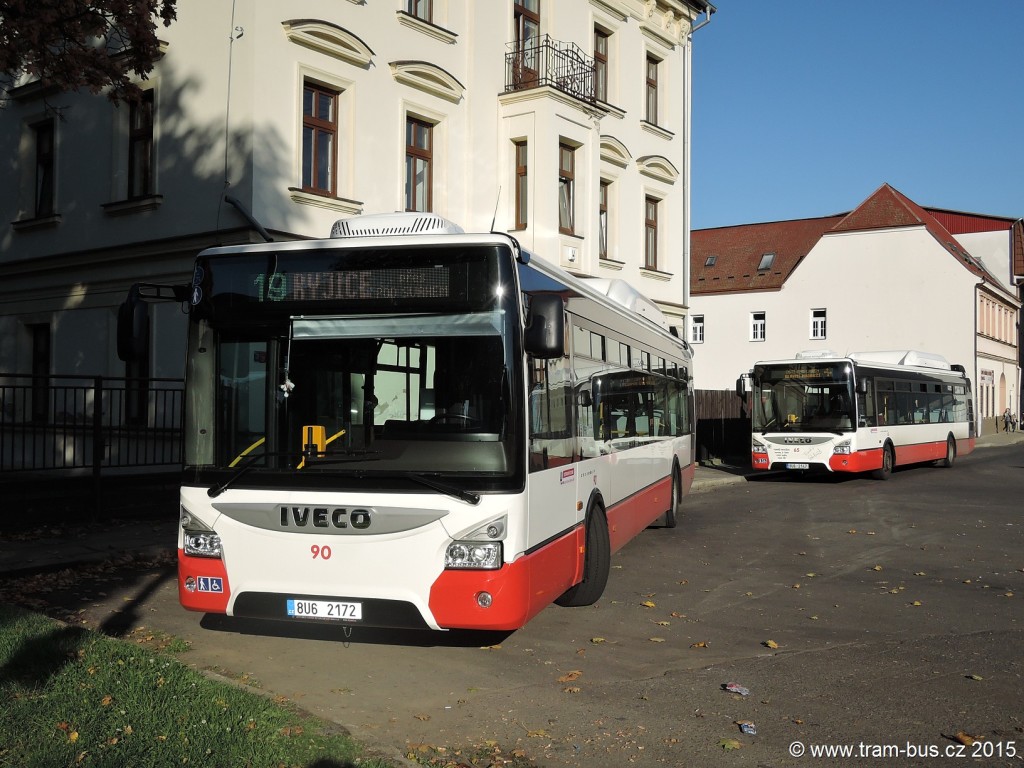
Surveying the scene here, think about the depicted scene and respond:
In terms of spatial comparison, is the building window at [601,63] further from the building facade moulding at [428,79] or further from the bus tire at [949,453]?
the bus tire at [949,453]

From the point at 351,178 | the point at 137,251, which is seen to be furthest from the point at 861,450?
the point at 137,251

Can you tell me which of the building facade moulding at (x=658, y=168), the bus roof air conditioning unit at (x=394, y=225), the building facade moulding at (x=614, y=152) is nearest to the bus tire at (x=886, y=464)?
the building facade moulding at (x=658, y=168)

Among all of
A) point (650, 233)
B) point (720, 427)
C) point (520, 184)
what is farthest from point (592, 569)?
point (720, 427)

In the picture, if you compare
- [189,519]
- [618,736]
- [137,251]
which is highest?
[137,251]

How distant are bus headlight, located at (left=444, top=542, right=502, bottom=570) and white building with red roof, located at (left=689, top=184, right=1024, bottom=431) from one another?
5120 centimetres

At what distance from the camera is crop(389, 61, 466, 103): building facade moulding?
19.6 m

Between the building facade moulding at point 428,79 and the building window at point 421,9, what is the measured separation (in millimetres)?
1041

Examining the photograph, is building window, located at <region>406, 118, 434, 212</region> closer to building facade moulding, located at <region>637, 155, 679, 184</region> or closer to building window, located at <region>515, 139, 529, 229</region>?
building window, located at <region>515, 139, 529, 229</region>

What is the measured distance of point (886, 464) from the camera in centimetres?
2519

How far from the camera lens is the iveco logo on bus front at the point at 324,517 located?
21.7 ft

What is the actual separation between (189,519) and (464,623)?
6.61 feet

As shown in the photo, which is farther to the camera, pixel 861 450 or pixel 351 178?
pixel 861 450

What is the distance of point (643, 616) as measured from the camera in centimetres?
873

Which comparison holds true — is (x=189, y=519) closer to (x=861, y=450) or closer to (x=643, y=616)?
(x=643, y=616)
